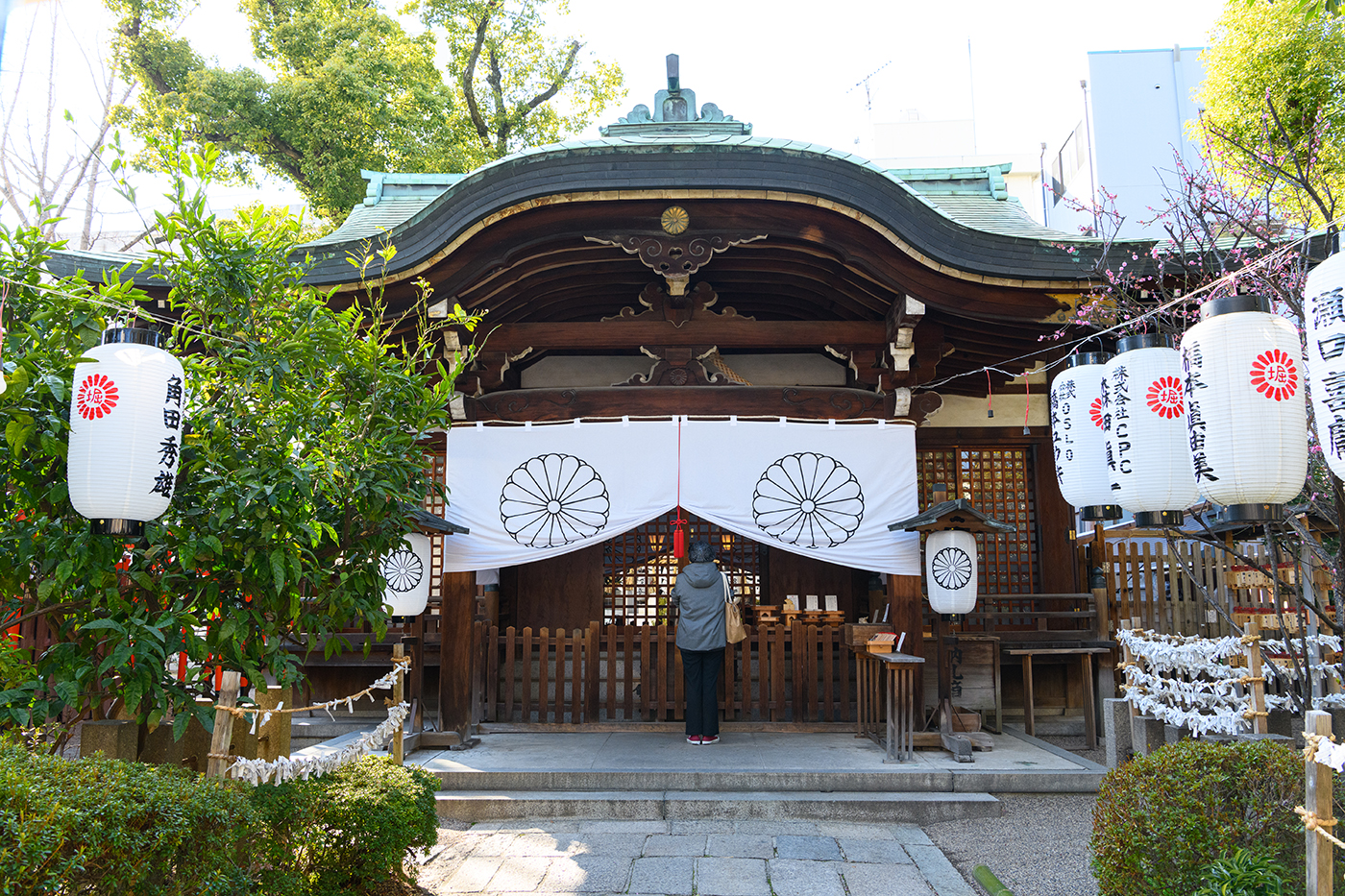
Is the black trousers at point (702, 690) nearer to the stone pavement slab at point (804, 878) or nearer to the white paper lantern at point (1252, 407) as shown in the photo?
the stone pavement slab at point (804, 878)

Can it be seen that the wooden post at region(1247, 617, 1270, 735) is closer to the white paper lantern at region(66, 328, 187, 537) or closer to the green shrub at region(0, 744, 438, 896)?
the green shrub at region(0, 744, 438, 896)

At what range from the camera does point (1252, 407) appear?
3.90 meters

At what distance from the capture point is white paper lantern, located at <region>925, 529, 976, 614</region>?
750 centimetres

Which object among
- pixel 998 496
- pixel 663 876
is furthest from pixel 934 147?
pixel 663 876

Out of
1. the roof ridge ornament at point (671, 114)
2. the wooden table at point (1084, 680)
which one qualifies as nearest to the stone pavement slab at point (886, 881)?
the wooden table at point (1084, 680)

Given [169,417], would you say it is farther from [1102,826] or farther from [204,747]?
[1102,826]

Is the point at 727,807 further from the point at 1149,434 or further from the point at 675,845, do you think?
the point at 1149,434

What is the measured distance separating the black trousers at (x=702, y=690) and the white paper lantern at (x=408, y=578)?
2.40 m

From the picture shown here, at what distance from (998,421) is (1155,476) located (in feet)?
15.1

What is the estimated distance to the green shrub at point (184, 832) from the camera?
2.71m

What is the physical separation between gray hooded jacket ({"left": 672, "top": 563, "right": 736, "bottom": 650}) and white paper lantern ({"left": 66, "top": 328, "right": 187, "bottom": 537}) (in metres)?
4.57

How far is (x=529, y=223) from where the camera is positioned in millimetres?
7191

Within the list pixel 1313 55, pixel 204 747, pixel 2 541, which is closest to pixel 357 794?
pixel 204 747

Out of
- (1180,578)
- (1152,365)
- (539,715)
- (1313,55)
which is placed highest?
(1313,55)
